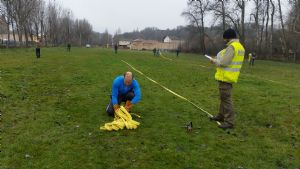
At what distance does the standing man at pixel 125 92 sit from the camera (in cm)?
895

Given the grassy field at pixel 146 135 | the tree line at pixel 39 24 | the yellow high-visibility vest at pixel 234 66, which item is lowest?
the grassy field at pixel 146 135

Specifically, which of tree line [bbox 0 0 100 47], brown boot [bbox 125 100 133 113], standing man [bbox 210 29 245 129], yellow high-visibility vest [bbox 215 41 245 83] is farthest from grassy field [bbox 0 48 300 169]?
tree line [bbox 0 0 100 47]

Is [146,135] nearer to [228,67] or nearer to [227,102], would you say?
[227,102]

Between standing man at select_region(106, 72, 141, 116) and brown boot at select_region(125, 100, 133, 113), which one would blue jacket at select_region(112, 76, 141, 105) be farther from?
brown boot at select_region(125, 100, 133, 113)

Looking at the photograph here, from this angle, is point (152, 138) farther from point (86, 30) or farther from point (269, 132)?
point (86, 30)

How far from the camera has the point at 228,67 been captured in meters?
8.54

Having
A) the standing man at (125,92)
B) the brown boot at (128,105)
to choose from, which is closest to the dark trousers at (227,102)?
the standing man at (125,92)

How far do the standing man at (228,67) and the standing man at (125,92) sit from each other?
7.15ft

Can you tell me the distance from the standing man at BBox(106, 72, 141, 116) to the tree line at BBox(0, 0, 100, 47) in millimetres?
31592

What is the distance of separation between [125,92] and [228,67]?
113 inches

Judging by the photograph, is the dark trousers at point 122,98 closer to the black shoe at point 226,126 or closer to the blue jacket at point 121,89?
the blue jacket at point 121,89

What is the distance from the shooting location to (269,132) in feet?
28.6

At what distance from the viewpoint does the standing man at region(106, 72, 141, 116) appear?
895cm

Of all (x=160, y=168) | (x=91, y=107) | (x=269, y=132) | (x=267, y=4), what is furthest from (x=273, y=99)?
(x=267, y=4)
